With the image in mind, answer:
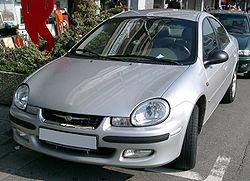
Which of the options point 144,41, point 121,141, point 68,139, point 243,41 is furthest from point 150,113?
point 243,41

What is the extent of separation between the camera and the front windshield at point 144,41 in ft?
12.5

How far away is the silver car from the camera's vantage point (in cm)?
284

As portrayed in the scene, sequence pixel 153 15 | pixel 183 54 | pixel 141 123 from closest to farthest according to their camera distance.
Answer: pixel 141 123 → pixel 183 54 → pixel 153 15

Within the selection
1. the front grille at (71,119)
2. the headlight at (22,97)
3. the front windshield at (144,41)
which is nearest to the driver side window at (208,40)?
the front windshield at (144,41)

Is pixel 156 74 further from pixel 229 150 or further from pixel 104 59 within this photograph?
pixel 229 150

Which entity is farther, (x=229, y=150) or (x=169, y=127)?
(x=229, y=150)

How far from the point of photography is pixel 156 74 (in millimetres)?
3352

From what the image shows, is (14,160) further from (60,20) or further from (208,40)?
(60,20)

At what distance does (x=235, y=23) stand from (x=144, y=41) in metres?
5.26

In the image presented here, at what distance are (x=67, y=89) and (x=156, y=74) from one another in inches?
32.8

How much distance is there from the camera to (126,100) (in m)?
2.94

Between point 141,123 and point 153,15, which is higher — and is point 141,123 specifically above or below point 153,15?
below

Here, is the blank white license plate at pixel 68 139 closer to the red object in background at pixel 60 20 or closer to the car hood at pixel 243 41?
the car hood at pixel 243 41

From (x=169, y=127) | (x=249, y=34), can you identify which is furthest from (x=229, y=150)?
(x=249, y=34)
